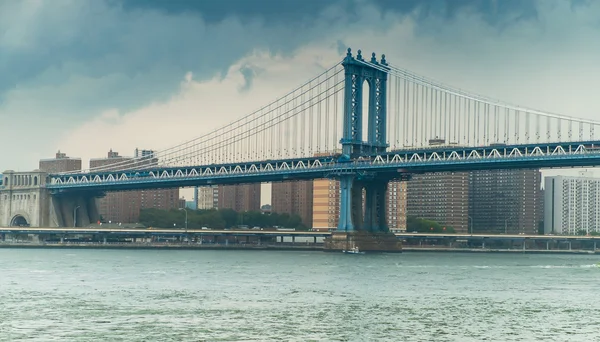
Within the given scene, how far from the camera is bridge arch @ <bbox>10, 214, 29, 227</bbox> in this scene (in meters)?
147

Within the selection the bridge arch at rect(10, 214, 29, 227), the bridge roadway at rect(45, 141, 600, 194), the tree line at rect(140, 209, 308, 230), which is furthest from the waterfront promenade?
the tree line at rect(140, 209, 308, 230)

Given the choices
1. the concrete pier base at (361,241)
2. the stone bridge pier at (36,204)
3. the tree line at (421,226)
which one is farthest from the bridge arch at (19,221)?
the tree line at (421,226)

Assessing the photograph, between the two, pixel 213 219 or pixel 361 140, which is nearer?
pixel 361 140

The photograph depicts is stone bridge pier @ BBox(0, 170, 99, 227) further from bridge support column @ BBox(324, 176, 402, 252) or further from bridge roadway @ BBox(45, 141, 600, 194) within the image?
bridge support column @ BBox(324, 176, 402, 252)

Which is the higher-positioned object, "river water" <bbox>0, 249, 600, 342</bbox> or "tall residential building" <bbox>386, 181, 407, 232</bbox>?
"tall residential building" <bbox>386, 181, 407, 232</bbox>

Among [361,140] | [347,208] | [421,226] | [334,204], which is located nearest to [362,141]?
[361,140]

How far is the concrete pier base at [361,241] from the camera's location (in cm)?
11069

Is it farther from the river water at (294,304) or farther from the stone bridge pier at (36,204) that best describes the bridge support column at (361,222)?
the stone bridge pier at (36,204)

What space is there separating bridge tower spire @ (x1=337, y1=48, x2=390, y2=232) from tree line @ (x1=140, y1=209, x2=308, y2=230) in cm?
5729

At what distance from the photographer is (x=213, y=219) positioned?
173500mm

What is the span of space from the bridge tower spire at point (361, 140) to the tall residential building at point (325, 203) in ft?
223

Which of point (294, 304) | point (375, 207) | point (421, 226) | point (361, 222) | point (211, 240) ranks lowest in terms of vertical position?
point (294, 304)

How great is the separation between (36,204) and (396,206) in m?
66.9

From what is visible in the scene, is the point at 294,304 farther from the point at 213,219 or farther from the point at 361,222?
the point at 213,219
